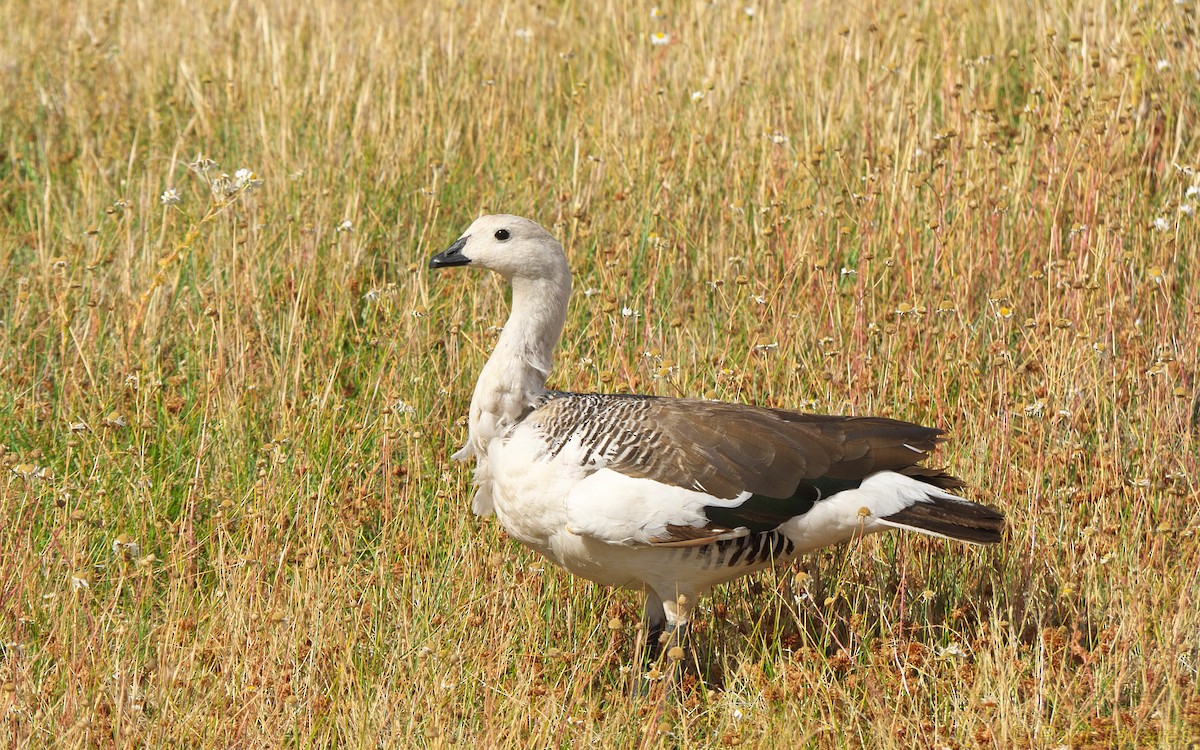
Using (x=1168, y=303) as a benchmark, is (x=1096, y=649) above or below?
below

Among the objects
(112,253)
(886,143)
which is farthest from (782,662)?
(112,253)

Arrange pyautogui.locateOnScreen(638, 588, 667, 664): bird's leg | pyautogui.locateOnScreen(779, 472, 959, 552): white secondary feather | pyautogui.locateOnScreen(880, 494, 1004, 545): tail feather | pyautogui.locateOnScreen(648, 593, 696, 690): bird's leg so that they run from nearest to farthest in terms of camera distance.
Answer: pyautogui.locateOnScreen(880, 494, 1004, 545): tail feather, pyautogui.locateOnScreen(779, 472, 959, 552): white secondary feather, pyautogui.locateOnScreen(648, 593, 696, 690): bird's leg, pyautogui.locateOnScreen(638, 588, 667, 664): bird's leg

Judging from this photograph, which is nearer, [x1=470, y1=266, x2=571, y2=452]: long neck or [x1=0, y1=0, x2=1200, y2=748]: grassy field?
[x1=0, y1=0, x2=1200, y2=748]: grassy field

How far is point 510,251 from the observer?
4.48 metres

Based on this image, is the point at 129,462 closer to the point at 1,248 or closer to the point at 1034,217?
the point at 1,248

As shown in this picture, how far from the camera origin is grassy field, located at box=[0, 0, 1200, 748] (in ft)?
13.3

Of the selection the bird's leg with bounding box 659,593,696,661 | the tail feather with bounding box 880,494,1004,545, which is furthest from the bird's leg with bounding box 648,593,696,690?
the tail feather with bounding box 880,494,1004,545

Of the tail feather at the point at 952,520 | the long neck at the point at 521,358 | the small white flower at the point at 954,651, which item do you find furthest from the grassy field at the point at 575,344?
the long neck at the point at 521,358

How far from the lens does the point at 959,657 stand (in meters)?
4.31

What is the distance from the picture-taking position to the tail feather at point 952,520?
3.99m

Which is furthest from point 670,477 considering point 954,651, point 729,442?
point 954,651

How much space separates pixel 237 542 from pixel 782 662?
1.98m

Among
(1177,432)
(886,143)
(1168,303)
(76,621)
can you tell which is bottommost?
(76,621)

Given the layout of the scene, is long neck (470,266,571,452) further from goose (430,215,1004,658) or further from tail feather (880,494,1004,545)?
tail feather (880,494,1004,545)
